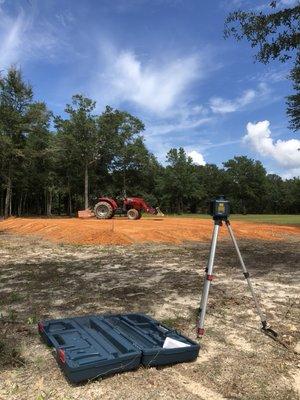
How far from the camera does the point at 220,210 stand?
5379mm

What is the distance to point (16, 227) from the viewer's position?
73.3 feet

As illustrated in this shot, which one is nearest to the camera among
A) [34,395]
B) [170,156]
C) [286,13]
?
[34,395]

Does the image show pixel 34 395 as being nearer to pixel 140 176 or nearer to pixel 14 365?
pixel 14 365

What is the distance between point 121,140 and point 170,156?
2941cm

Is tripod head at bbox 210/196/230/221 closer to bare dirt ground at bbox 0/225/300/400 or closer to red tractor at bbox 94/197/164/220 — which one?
bare dirt ground at bbox 0/225/300/400

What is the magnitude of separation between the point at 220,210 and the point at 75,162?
39.9 metres

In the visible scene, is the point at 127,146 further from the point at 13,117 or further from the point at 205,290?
the point at 205,290

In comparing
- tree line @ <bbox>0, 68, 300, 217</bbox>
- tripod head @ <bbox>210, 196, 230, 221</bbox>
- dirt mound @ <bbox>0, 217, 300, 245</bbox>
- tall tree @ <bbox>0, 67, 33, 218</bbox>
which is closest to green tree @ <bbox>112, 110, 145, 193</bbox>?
tree line @ <bbox>0, 68, 300, 217</bbox>

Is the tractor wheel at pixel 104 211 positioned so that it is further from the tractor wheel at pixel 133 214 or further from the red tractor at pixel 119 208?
the tractor wheel at pixel 133 214

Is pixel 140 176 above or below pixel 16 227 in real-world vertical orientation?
above

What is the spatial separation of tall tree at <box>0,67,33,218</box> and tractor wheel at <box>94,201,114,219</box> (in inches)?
368

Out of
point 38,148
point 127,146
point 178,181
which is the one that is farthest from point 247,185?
point 38,148

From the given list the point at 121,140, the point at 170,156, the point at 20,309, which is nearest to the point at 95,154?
the point at 121,140

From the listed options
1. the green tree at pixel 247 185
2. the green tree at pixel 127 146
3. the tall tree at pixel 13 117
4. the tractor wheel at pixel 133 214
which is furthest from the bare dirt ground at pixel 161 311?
the green tree at pixel 247 185
